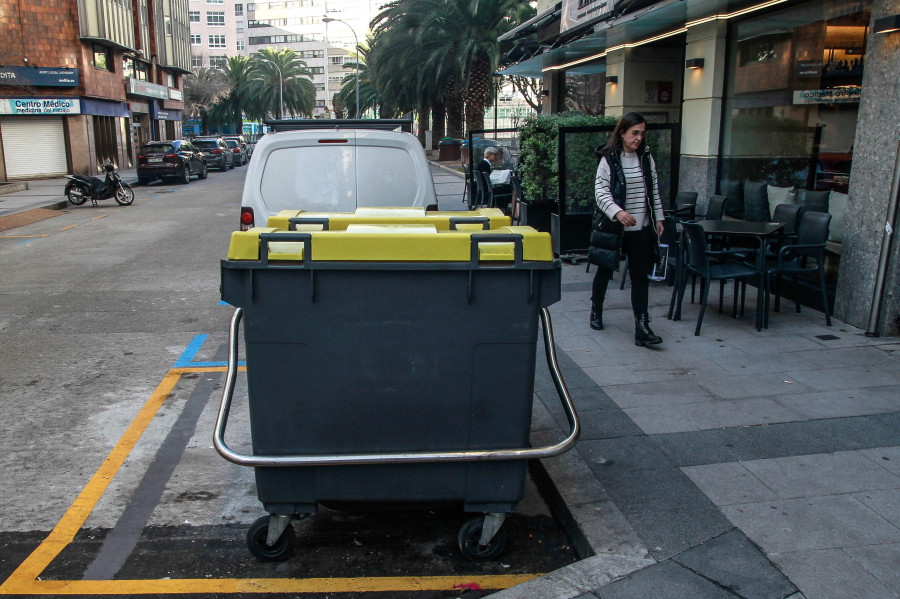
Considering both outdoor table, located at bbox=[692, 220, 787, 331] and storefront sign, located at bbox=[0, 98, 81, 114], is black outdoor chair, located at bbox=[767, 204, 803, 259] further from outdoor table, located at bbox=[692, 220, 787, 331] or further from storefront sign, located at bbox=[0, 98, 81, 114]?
storefront sign, located at bbox=[0, 98, 81, 114]

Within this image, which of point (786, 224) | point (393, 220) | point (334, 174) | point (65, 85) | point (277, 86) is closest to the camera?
point (393, 220)

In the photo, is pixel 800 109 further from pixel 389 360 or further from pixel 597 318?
pixel 389 360

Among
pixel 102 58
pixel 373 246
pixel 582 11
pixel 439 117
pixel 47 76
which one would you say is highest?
pixel 102 58

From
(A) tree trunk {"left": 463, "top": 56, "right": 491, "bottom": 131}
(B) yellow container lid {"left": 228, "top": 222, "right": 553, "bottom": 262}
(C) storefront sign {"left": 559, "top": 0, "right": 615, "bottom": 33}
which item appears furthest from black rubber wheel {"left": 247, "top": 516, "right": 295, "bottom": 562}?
(A) tree trunk {"left": 463, "top": 56, "right": 491, "bottom": 131}

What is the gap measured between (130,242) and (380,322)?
40.1 feet

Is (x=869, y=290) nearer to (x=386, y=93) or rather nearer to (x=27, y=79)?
(x=386, y=93)

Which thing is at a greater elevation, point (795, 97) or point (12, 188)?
point (795, 97)

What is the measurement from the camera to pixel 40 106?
32.5m

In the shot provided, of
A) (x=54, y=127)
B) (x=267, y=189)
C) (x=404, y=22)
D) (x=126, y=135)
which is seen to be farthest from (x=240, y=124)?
(x=267, y=189)

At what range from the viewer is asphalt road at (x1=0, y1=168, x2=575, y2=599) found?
3.35m

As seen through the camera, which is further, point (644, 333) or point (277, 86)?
point (277, 86)

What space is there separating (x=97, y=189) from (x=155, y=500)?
64.3 feet

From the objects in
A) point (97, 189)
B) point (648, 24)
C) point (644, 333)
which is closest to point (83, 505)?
point (644, 333)

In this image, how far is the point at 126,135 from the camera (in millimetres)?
40938
